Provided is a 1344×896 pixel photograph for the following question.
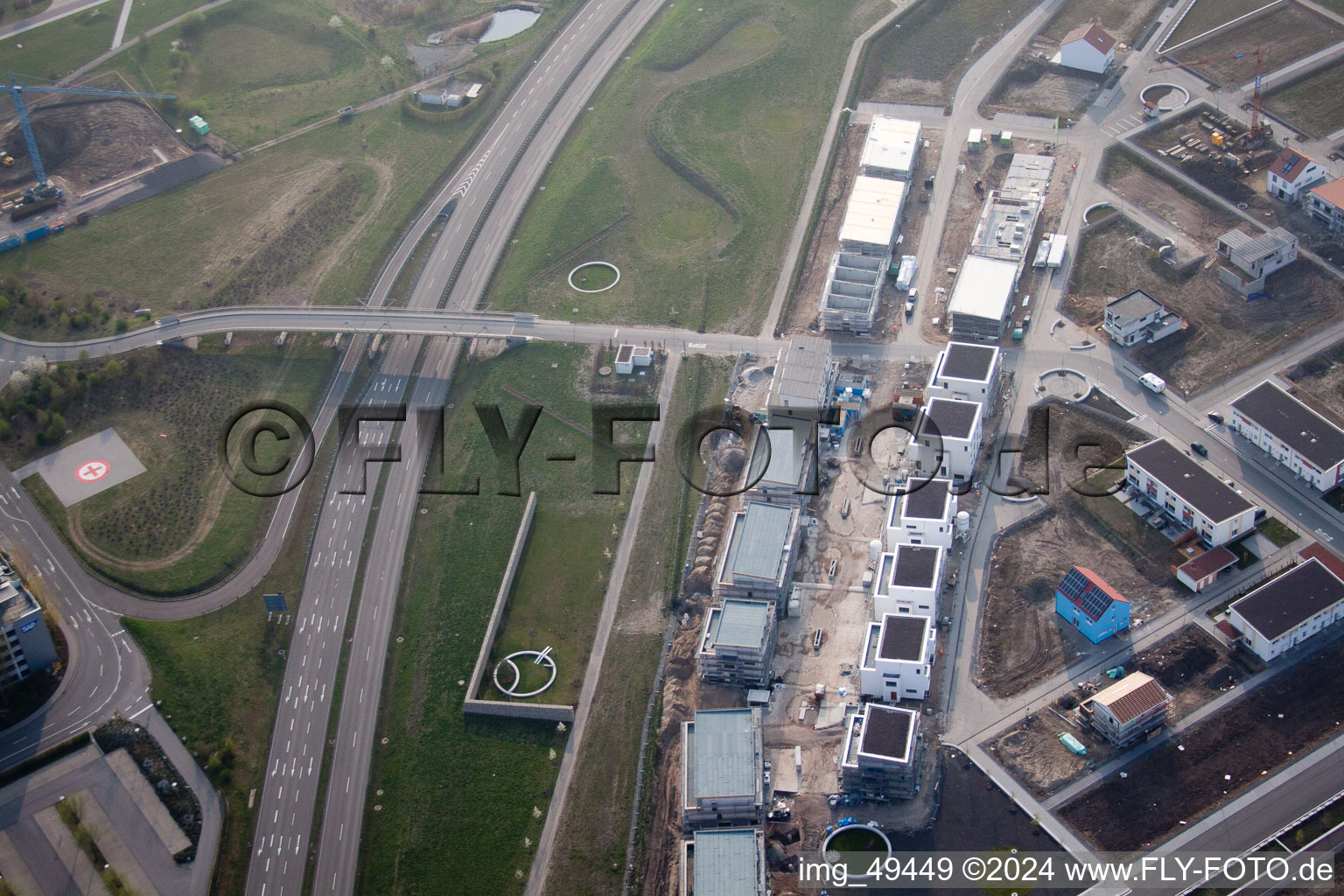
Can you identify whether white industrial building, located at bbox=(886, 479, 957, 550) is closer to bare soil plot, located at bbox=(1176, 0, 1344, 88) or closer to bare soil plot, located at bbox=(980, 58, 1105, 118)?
bare soil plot, located at bbox=(980, 58, 1105, 118)

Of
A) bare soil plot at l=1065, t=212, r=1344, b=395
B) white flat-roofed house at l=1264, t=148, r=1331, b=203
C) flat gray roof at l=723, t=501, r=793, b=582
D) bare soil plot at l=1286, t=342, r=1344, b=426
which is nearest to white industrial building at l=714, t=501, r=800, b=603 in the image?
flat gray roof at l=723, t=501, r=793, b=582

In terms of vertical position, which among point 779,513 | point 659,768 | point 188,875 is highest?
point 779,513

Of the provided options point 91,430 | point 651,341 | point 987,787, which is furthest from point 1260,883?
point 91,430

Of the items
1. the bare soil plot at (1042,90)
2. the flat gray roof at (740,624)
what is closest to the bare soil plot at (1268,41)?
the bare soil plot at (1042,90)

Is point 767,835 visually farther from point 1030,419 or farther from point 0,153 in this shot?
point 0,153

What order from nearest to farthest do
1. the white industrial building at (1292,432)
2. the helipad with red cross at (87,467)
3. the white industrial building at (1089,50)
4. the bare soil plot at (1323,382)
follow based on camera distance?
the white industrial building at (1292,432), the bare soil plot at (1323,382), the helipad with red cross at (87,467), the white industrial building at (1089,50)

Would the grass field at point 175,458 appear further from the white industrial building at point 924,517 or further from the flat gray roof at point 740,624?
the white industrial building at point 924,517

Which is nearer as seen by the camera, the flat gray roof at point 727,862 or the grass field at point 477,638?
the flat gray roof at point 727,862
